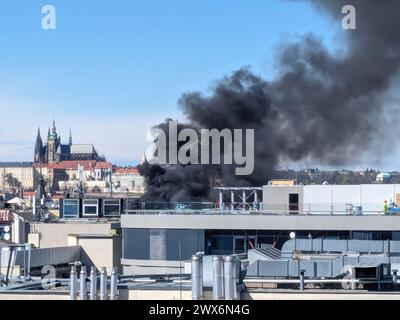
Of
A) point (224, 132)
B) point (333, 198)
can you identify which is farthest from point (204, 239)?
point (224, 132)

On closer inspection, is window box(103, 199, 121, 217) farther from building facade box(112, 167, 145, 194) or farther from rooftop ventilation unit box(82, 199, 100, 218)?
building facade box(112, 167, 145, 194)

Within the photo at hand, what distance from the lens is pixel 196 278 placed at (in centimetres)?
1110

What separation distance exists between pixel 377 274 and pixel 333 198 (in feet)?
54.6

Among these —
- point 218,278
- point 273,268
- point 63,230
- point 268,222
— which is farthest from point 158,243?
point 218,278

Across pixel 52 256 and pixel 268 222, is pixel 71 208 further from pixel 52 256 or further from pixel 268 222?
pixel 268 222

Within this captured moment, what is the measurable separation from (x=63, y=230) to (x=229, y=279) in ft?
64.5

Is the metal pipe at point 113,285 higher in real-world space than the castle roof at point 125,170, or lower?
lower

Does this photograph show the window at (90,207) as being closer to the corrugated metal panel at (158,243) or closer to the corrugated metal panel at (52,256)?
the corrugated metal panel at (52,256)

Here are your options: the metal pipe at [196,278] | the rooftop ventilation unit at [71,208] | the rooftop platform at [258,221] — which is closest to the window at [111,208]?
the rooftop ventilation unit at [71,208]

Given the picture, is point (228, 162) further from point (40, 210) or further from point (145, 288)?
point (145, 288)

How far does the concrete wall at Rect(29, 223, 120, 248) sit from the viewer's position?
96.2ft

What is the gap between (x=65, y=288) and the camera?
1274 cm

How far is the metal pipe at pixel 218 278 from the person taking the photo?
10714 millimetres

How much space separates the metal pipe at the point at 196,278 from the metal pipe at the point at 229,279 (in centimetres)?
41
